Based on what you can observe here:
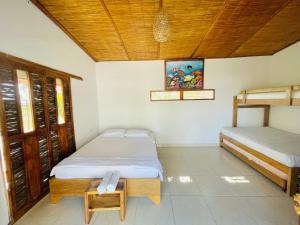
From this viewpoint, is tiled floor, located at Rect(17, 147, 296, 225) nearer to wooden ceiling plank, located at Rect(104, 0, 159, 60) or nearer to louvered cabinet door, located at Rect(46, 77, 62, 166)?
louvered cabinet door, located at Rect(46, 77, 62, 166)

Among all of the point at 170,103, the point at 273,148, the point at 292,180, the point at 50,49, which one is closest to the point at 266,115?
the point at 273,148

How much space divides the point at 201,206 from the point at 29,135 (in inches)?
91.4

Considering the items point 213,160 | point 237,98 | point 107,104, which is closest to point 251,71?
point 237,98

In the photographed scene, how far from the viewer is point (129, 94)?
4.02 meters

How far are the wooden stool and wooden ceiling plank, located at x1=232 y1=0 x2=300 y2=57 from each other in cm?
346

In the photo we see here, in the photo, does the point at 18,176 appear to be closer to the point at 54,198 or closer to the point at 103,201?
the point at 54,198

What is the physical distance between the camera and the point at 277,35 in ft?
9.45

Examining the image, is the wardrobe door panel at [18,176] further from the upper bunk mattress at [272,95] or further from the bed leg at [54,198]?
the upper bunk mattress at [272,95]

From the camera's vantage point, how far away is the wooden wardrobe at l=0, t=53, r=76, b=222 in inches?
59.9

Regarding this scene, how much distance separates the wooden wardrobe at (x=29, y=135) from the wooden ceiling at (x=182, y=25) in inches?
37.8

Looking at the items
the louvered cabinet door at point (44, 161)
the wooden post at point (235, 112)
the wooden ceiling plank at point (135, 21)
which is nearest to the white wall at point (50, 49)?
the louvered cabinet door at point (44, 161)

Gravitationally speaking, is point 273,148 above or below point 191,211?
above

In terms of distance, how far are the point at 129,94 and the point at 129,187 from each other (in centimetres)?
265

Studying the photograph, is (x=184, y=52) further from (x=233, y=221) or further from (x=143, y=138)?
(x=233, y=221)
